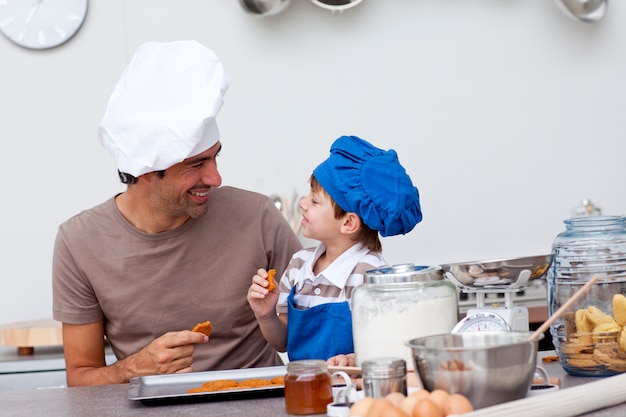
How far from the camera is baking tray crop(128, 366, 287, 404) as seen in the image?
4.73 feet

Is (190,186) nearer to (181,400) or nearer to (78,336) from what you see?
(78,336)

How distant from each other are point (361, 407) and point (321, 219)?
792 mm

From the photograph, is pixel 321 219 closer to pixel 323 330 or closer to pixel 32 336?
pixel 323 330

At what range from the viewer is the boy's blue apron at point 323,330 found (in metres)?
1.75

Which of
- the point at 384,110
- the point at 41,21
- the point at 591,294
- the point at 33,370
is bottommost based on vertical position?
the point at 33,370

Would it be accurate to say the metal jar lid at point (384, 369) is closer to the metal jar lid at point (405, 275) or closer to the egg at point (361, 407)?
the egg at point (361, 407)

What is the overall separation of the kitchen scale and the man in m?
0.71

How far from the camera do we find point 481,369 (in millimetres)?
1143

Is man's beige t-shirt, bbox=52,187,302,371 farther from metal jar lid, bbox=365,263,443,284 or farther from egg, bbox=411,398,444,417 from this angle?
egg, bbox=411,398,444,417

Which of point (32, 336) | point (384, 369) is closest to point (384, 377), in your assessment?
point (384, 369)

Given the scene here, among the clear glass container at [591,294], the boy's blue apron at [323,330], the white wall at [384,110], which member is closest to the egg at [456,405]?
the clear glass container at [591,294]

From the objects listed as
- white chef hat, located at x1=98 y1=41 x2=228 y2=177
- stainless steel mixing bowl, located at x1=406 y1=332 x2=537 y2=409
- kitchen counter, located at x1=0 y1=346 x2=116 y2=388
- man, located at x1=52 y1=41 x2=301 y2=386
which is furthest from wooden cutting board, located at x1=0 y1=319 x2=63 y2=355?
stainless steel mixing bowl, located at x1=406 y1=332 x2=537 y2=409

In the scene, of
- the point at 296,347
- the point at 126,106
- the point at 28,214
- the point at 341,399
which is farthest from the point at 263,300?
the point at 28,214

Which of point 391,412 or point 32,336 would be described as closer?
point 391,412
